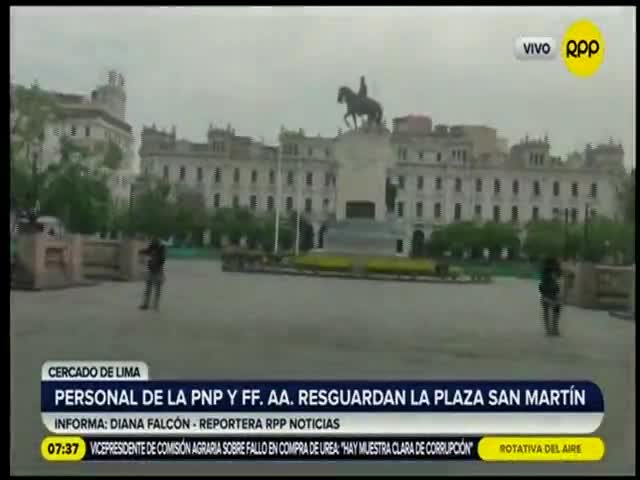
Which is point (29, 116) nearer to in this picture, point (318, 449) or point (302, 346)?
point (302, 346)

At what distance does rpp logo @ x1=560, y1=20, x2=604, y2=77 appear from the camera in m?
3.34

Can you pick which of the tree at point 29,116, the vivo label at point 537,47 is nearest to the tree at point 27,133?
the tree at point 29,116

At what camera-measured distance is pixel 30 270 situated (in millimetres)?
7031

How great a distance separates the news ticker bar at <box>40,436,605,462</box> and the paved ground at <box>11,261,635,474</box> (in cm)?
5

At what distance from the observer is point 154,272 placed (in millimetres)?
5676

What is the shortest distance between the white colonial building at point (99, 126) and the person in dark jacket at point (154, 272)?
2.98 feet

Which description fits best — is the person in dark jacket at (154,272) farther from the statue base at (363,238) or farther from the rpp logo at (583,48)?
the statue base at (363,238)

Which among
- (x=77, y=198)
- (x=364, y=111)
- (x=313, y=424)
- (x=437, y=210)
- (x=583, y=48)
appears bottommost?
(x=313, y=424)

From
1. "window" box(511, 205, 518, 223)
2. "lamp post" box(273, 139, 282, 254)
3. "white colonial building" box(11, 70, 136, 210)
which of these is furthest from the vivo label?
"window" box(511, 205, 518, 223)

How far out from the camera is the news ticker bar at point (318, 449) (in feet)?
10.1

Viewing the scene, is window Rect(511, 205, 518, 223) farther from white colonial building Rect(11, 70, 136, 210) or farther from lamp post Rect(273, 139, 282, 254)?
white colonial building Rect(11, 70, 136, 210)

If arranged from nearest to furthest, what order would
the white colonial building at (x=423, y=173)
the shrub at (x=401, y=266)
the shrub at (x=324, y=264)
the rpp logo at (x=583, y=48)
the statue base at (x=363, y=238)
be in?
the rpp logo at (x=583, y=48), the white colonial building at (x=423, y=173), the shrub at (x=401, y=266), the shrub at (x=324, y=264), the statue base at (x=363, y=238)

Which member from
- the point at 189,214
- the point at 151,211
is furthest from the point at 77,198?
the point at 151,211

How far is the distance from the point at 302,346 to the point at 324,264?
36.6 feet
